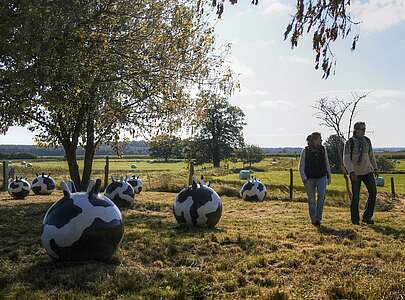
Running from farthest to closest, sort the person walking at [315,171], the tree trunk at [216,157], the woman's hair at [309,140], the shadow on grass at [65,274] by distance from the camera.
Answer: the tree trunk at [216,157] → the woman's hair at [309,140] → the person walking at [315,171] → the shadow on grass at [65,274]

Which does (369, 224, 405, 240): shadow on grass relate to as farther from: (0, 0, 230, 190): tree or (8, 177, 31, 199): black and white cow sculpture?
(8, 177, 31, 199): black and white cow sculpture

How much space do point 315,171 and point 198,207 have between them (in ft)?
8.95

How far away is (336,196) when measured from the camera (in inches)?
1033

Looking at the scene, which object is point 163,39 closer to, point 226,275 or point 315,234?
point 315,234

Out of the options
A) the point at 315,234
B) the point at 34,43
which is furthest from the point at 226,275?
the point at 34,43

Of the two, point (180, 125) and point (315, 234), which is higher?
point (180, 125)

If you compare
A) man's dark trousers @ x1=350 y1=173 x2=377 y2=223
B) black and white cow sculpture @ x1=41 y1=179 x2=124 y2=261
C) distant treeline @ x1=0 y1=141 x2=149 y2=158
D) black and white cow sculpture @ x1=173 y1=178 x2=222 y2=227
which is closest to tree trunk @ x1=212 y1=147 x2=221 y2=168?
distant treeline @ x1=0 y1=141 x2=149 y2=158

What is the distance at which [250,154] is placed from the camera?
9550 centimetres

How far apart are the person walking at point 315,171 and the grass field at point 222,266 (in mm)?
810

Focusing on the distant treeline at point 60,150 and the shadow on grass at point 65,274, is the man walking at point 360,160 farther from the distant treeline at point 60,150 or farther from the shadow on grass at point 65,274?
the distant treeline at point 60,150

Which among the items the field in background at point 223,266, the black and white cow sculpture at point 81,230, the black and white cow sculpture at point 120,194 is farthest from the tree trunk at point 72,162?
the black and white cow sculpture at point 81,230

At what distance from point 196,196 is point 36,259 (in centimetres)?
389

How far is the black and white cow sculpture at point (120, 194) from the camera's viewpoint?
1592 centimetres

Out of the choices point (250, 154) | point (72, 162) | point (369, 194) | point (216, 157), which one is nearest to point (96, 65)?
point (369, 194)
